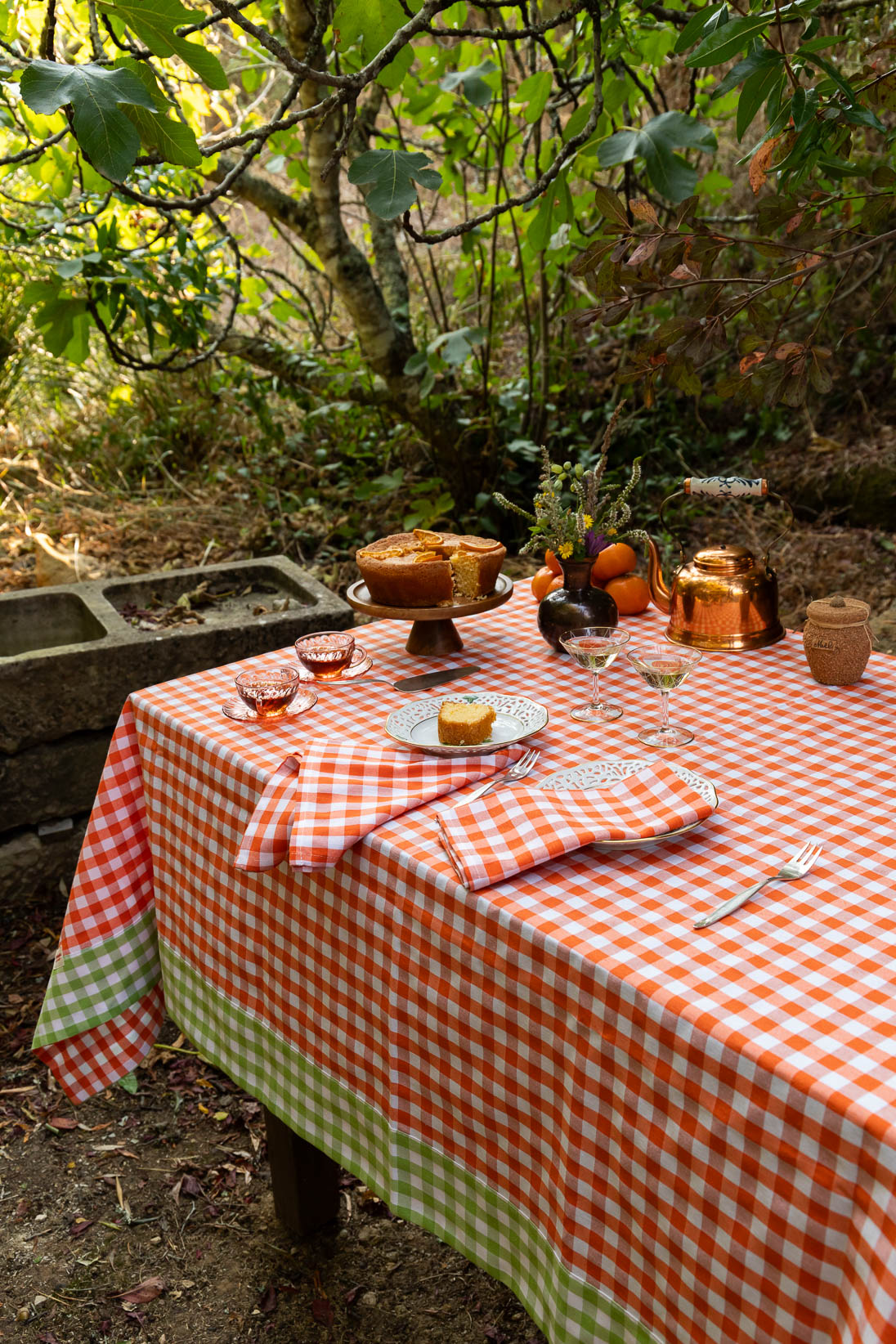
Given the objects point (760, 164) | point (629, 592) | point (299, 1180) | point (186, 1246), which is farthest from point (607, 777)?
point (186, 1246)

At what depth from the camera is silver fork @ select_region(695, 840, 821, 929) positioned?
1.11 m

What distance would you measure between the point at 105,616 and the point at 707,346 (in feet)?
6.42

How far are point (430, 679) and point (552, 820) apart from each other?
0.61 m

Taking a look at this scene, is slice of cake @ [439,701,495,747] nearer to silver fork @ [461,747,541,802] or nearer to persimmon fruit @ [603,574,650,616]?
silver fork @ [461,747,541,802]

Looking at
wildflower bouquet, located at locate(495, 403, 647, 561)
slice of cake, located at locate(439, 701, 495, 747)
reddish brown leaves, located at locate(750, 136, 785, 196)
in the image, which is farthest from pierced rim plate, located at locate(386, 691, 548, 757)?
reddish brown leaves, located at locate(750, 136, 785, 196)

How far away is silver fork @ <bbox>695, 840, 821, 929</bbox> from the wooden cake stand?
809mm

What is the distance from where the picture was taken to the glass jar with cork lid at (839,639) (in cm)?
170

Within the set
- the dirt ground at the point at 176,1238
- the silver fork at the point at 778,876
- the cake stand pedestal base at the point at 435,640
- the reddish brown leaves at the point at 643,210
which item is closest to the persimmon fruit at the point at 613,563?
the cake stand pedestal base at the point at 435,640

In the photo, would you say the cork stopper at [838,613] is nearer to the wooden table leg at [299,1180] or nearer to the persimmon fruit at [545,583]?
the persimmon fruit at [545,583]

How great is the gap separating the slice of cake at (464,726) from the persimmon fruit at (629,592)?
64cm

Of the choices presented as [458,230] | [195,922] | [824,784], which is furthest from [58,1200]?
[458,230]

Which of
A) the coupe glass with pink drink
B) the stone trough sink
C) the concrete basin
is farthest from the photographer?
the concrete basin

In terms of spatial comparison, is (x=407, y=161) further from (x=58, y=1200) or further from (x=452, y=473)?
(x=452, y=473)

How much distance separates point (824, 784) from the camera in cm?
141
